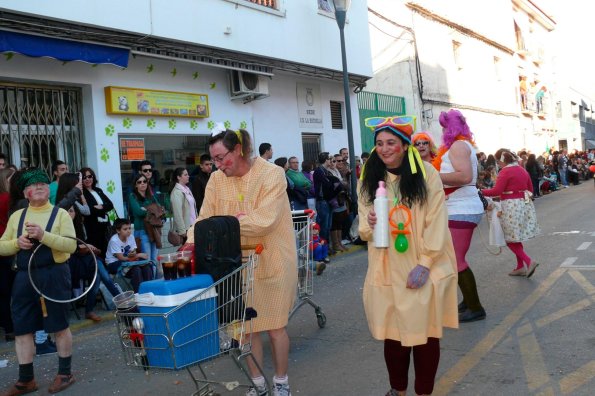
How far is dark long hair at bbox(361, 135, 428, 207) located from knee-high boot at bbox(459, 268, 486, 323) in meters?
2.73

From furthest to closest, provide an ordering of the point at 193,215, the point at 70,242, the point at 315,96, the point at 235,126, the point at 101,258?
the point at 315,96, the point at 235,126, the point at 193,215, the point at 101,258, the point at 70,242

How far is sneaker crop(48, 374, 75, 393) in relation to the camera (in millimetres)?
5242

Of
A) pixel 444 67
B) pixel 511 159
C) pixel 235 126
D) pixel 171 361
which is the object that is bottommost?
pixel 171 361

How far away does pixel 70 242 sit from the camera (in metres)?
5.27

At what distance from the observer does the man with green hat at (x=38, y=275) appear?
5141 mm

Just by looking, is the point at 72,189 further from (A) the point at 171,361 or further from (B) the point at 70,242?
(A) the point at 171,361

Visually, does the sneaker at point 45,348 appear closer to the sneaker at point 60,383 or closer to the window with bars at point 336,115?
the sneaker at point 60,383

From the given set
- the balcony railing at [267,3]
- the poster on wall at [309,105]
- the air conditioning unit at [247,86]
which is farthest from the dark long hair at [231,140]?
the poster on wall at [309,105]

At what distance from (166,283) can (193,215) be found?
21.8 ft

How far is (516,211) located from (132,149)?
6.79 meters

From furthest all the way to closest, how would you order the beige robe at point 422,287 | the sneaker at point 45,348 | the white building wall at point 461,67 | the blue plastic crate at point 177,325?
1. the white building wall at point 461,67
2. the sneaker at point 45,348
3. the beige robe at point 422,287
4. the blue plastic crate at point 177,325

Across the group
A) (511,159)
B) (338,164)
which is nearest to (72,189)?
(511,159)

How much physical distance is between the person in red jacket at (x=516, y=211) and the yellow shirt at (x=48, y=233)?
5131mm

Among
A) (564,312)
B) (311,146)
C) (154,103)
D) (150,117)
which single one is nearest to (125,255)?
(150,117)
